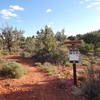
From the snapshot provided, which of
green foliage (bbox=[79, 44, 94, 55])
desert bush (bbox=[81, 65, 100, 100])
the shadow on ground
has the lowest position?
the shadow on ground

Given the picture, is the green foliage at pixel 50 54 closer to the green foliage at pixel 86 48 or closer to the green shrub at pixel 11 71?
the green foliage at pixel 86 48

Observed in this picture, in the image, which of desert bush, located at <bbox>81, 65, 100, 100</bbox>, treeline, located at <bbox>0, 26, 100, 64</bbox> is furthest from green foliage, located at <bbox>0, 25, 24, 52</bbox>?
desert bush, located at <bbox>81, 65, 100, 100</bbox>

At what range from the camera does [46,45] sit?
48.1 ft

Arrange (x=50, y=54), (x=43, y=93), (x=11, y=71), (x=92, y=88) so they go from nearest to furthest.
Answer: (x=92, y=88) < (x=43, y=93) < (x=11, y=71) < (x=50, y=54)

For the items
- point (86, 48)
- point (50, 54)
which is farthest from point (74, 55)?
point (86, 48)

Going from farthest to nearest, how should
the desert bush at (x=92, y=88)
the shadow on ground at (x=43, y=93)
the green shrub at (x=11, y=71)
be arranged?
the green shrub at (x=11, y=71) < the shadow on ground at (x=43, y=93) < the desert bush at (x=92, y=88)

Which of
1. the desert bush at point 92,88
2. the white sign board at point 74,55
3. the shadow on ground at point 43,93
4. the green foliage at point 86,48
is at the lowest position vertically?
the shadow on ground at point 43,93

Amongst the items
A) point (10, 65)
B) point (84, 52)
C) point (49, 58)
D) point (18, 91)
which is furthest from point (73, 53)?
point (84, 52)

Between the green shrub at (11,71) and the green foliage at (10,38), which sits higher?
the green foliage at (10,38)

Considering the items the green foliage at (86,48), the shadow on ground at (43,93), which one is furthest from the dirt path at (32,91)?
the green foliage at (86,48)

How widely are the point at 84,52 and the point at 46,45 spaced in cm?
471

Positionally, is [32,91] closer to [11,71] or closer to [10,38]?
[11,71]

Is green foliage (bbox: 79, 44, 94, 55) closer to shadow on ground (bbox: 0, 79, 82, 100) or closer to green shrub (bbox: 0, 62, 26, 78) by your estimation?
green shrub (bbox: 0, 62, 26, 78)

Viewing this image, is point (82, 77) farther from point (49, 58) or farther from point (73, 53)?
point (49, 58)
